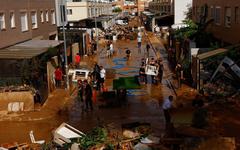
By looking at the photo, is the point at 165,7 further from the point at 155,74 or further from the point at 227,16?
the point at 155,74

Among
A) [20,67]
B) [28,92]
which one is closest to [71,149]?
[28,92]

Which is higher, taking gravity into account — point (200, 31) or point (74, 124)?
point (200, 31)

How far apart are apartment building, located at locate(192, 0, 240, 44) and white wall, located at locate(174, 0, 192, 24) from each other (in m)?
19.7

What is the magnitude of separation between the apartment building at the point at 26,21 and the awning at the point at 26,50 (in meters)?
0.66

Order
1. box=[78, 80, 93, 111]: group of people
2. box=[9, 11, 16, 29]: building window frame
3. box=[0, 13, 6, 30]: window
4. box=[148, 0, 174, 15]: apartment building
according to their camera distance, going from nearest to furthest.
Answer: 1. box=[78, 80, 93, 111]: group of people
2. box=[0, 13, 6, 30]: window
3. box=[9, 11, 16, 29]: building window frame
4. box=[148, 0, 174, 15]: apartment building

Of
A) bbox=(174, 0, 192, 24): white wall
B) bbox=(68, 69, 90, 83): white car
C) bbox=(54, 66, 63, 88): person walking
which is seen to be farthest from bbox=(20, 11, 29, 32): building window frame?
bbox=(174, 0, 192, 24): white wall

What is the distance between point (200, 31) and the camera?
32062 mm

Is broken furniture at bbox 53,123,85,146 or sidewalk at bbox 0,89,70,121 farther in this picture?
sidewalk at bbox 0,89,70,121

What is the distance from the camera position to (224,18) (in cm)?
3075

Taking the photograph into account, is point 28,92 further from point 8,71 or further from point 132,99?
point 132,99

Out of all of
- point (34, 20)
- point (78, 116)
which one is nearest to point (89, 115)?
point (78, 116)

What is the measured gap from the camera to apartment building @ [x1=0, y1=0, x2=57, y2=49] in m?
26.6

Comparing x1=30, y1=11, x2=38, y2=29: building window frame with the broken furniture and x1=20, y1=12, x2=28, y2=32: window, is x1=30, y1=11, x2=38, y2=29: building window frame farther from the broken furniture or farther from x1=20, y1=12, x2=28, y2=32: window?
the broken furniture

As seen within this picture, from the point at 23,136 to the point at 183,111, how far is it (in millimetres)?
7058
